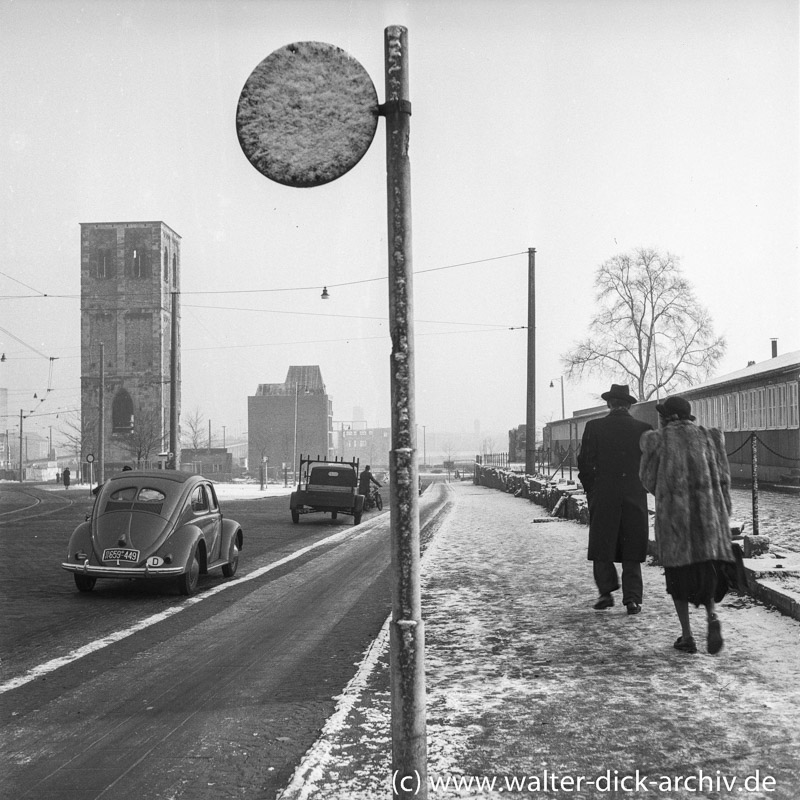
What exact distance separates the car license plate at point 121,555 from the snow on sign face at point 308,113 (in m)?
7.52

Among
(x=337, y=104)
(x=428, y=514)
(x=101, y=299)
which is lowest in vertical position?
(x=428, y=514)

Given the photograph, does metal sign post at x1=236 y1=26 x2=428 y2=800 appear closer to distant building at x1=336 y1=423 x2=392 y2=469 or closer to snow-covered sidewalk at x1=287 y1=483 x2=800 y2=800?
snow-covered sidewalk at x1=287 y1=483 x2=800 y2=800

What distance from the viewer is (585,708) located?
16.4 ft

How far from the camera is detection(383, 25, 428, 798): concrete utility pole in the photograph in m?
3.36

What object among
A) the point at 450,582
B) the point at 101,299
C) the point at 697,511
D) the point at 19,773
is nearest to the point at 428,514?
the point at 450,582

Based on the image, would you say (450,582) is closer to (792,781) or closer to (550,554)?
(550,554)

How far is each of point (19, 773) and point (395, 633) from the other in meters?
2.11

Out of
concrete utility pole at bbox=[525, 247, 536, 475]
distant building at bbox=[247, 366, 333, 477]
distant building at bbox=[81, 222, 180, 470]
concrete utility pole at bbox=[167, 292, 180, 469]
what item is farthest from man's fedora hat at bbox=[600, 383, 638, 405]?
distant building at bbox=[247, 366, 333, 477]

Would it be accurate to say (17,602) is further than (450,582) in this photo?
No

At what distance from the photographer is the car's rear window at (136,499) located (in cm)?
1078

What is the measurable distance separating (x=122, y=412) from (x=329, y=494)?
63.1 meters

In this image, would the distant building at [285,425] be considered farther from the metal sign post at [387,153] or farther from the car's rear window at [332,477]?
the metal sign post at [387,153]

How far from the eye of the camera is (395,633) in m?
3.43

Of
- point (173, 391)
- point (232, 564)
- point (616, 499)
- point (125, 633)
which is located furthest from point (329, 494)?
point (616, 499)
